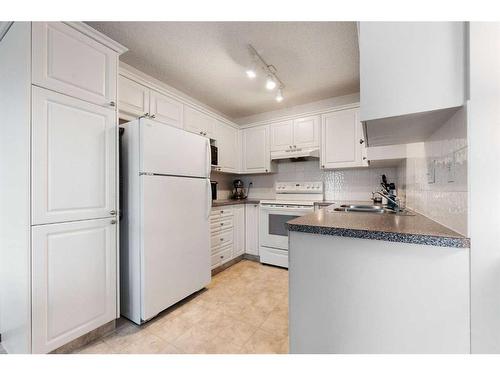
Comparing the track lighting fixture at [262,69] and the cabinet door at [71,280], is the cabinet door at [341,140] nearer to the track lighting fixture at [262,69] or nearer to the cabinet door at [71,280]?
the track lighting fixture at [262,69]

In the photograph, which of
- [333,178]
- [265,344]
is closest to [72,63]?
[265,344]

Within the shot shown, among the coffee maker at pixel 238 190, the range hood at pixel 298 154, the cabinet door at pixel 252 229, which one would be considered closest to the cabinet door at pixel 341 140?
the range hood at pixel 298 154

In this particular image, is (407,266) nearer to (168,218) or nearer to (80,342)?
(168,218)

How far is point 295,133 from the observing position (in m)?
→ 3.09

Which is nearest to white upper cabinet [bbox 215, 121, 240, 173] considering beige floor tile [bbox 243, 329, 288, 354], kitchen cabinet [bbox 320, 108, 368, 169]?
kitchen cabinet [bbox 320, 108, 368, 169]

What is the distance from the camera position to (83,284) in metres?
1.40

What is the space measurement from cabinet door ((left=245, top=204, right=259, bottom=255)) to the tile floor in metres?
0.83

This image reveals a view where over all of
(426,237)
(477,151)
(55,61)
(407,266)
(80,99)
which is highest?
(55,61)

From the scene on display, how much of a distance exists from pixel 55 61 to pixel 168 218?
1.27 meters

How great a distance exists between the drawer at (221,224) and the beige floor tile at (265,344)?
1330mm

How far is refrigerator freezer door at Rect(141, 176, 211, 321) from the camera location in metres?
1.66

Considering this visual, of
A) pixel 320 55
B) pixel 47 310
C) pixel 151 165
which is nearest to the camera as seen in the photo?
pixel 47 310

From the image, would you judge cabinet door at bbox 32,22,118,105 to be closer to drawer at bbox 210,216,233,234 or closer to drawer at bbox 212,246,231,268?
drawer at bbox 210,216,233,234
